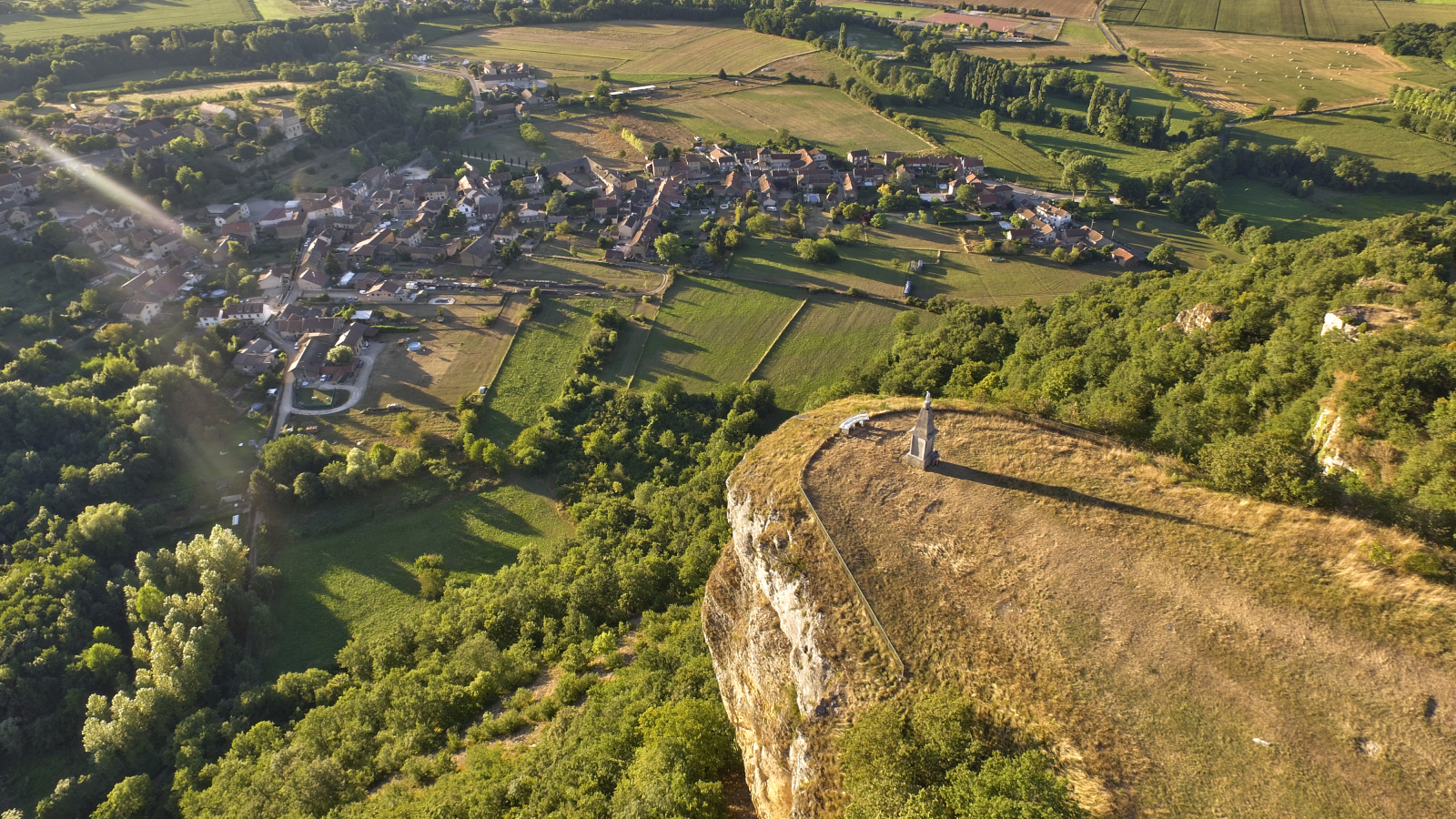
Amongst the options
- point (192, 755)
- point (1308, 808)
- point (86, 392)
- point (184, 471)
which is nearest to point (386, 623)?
point (192, 755)

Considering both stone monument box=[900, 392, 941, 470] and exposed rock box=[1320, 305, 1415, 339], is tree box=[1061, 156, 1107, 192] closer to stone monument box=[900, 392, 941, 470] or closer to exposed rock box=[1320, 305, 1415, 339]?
exposed rock box=[1320, 305, 1415, 339]

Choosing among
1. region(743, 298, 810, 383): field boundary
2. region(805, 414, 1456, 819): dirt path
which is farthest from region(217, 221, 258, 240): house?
region(805, 414, 1456, 819): dirt path

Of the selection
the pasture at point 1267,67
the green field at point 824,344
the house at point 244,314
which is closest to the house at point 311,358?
the house at point 244,314

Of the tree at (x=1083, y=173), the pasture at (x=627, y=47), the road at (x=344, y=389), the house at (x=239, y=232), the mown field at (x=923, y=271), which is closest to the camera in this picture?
the road at (x=344, y=389)

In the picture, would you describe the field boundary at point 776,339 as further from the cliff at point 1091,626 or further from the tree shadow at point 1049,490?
the tree shadow at point 1049,490

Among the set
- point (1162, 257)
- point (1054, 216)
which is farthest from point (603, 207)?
point (1162, 257)

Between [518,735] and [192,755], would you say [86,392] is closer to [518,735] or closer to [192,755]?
[192,755]

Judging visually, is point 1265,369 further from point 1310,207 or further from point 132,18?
point 132,18
